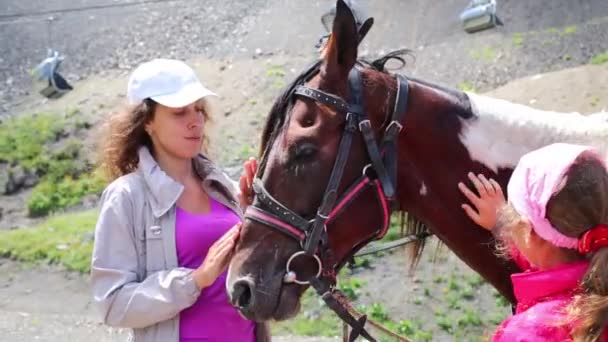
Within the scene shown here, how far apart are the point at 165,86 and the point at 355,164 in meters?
0.86

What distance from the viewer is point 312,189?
2.82 meters

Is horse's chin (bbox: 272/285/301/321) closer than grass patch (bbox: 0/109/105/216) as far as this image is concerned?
Yes

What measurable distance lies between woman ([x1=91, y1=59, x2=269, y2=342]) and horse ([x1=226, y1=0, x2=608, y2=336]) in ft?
0.74

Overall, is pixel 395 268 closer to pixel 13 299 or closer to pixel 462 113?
pixel 13 299

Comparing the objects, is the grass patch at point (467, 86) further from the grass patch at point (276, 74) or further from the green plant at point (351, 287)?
the green plant at point (351, 287)

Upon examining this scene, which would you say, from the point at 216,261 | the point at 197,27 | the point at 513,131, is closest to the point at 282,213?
the point at 216,261

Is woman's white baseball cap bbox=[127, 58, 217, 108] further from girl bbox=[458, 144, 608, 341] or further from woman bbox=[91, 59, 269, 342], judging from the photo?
girl bbox=[458, 144, 608, 341]

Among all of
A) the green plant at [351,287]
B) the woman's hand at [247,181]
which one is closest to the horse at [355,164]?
the woman's hand at [247,181]

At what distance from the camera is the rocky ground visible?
8.53m

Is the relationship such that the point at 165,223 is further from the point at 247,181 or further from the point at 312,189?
the point at 312,189

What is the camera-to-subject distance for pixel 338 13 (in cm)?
276

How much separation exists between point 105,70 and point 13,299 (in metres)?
8.70

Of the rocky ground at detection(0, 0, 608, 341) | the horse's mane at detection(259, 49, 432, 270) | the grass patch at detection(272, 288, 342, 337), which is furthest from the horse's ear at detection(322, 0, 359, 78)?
the grass patch at detection(272, 288, 342, 337)

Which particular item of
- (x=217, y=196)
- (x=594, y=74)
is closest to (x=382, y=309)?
(x=217, y=196)
